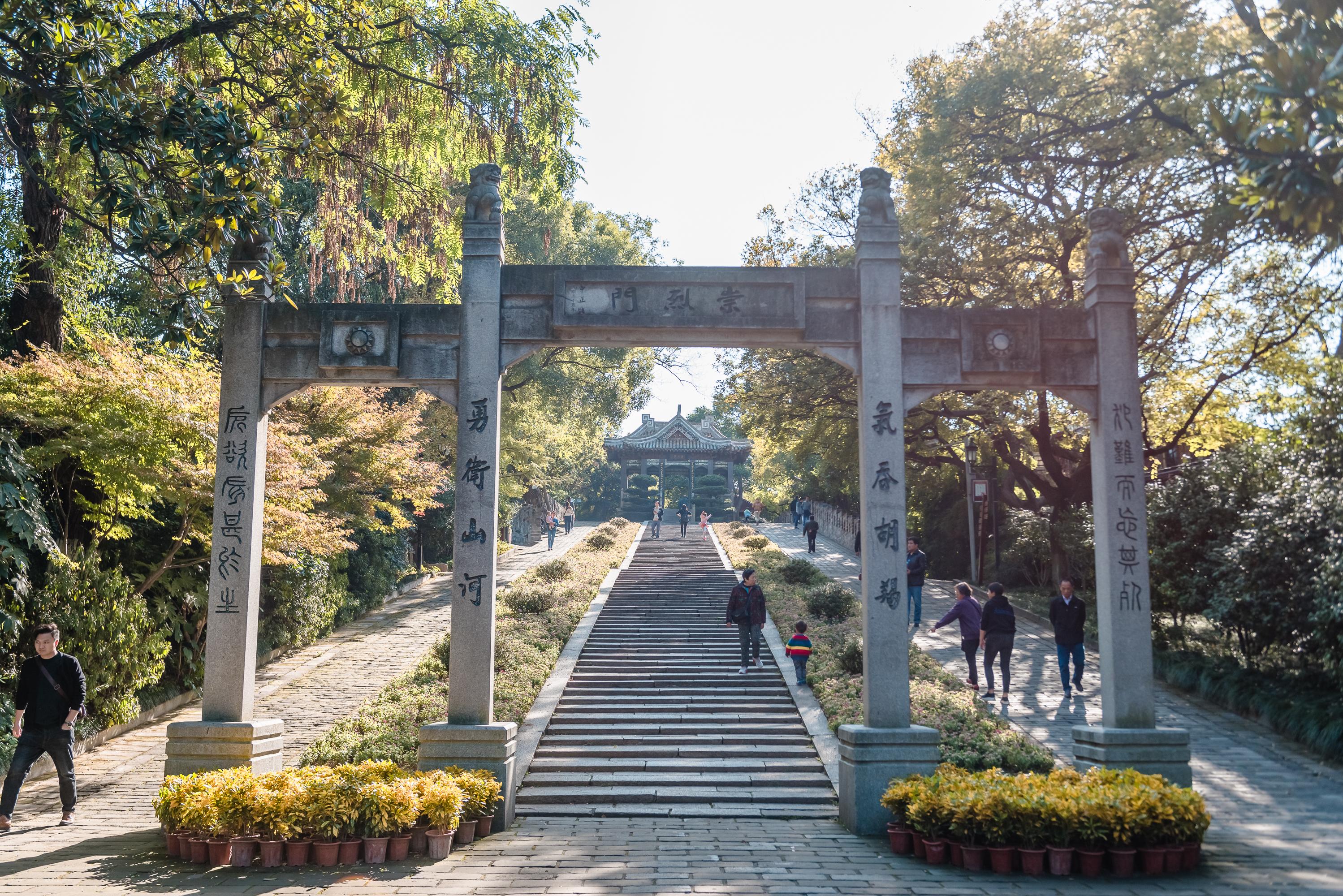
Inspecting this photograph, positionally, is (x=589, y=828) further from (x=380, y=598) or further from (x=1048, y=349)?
(x=380, y=598)

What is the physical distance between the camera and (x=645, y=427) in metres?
49.8

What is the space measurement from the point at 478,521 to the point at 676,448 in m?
39.8

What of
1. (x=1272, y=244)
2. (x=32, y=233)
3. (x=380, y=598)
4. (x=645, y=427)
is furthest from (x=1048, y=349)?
(x=645, y=427)

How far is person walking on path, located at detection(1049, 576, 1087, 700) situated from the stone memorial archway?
346 cm

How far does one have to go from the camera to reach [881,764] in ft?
24.8

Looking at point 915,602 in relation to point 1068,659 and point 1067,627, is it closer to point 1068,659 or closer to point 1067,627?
point 1068,659

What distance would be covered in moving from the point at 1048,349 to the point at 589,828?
5679mm

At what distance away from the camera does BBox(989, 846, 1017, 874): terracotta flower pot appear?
21.1ft

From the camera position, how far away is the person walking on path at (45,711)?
739cm

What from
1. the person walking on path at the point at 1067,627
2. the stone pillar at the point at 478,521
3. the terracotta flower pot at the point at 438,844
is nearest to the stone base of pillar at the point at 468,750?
the stone pillar at the point at 478,521

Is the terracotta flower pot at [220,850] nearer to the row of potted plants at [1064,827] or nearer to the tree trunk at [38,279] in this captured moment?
the row of potted plants at [1064,827]

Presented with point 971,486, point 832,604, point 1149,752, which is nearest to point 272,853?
point 1149,752

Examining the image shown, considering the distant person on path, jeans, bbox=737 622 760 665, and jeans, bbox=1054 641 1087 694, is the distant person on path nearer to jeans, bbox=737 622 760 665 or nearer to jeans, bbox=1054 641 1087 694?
jeans, bbox=737 622 760 665

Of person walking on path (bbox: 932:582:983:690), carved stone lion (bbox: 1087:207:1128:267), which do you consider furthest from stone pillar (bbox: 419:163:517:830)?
person walking on path (bbox: 932:582:983:690)
